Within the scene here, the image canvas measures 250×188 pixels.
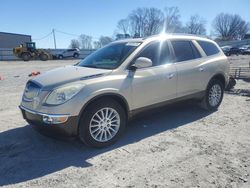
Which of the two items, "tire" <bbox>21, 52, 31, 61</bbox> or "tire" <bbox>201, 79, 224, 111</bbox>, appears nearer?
"tire" <bbox>201, 79, 224, 111</bbox>

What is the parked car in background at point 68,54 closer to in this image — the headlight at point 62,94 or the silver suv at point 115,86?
the silver suv at point 115,86

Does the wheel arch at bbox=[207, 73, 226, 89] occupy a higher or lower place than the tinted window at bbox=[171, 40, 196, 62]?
lower

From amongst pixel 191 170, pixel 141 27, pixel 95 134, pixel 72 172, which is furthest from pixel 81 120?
pixel 141 27

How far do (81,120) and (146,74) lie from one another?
1462 mm

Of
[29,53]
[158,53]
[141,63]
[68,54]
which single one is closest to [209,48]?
[158,53]

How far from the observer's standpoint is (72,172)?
339cm

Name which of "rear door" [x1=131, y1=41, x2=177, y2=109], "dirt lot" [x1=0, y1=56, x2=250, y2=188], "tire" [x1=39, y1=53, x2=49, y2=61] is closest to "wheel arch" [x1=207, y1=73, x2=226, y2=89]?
"dirt lot" [x1=0, y1=56, x2=250, y2=188]

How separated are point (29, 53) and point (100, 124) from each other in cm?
3268

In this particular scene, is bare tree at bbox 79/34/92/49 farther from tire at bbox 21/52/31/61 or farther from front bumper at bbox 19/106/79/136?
front bumper at bbox 19/106/79/136

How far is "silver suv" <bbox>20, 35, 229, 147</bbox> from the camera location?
3764mm

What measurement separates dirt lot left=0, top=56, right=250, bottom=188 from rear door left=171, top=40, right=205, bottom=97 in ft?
1.99

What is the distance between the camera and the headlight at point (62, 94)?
3.72m

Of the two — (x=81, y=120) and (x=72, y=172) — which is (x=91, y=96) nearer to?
(x=81, y=120)

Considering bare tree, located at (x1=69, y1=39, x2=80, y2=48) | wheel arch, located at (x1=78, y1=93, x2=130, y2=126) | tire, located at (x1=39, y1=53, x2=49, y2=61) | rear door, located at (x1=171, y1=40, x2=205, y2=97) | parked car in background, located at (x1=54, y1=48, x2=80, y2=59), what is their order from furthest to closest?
bare tree, located at (x1=69, y1=39, x2=80, y2=48)
parked car in background, located at (x1=54, y1=48, x2=80, y2=59)
tire, located at (x1=39, y1=53, x2=49, y2=61)
rear door, located at (x1=171, y1=40, x2=205, y2=97)
wheel arch, located at (x1=78, y1=93, x2=130, y2=126)
